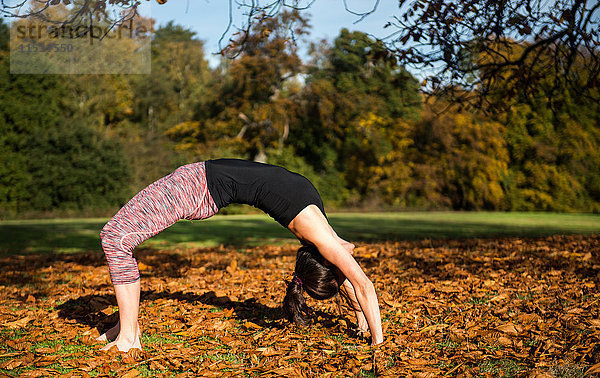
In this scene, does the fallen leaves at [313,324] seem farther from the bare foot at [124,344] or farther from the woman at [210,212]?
the woman at [210,212]

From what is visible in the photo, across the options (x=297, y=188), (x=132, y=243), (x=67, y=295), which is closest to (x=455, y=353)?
(x=297, y=188)

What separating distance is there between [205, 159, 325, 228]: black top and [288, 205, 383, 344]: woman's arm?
0.07 m

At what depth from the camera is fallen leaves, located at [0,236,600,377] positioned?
3215 millimetres

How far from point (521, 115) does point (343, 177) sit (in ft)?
38.6

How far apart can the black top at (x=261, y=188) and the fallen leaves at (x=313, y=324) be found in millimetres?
997

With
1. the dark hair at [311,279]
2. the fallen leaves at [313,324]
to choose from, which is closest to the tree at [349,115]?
the fallen leaves at [313,324]

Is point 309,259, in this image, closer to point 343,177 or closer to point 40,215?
point 40,215

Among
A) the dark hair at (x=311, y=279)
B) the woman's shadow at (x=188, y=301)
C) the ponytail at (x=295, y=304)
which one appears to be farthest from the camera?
the woman's shadow at (x=188, y=301)

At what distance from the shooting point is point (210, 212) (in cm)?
355

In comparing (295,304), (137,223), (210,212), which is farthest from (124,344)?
(295,304)

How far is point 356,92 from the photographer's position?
33.5 m

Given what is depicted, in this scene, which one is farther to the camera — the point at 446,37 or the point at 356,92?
the point at 356,92

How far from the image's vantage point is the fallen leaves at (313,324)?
10.5ft

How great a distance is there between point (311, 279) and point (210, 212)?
89 cm
